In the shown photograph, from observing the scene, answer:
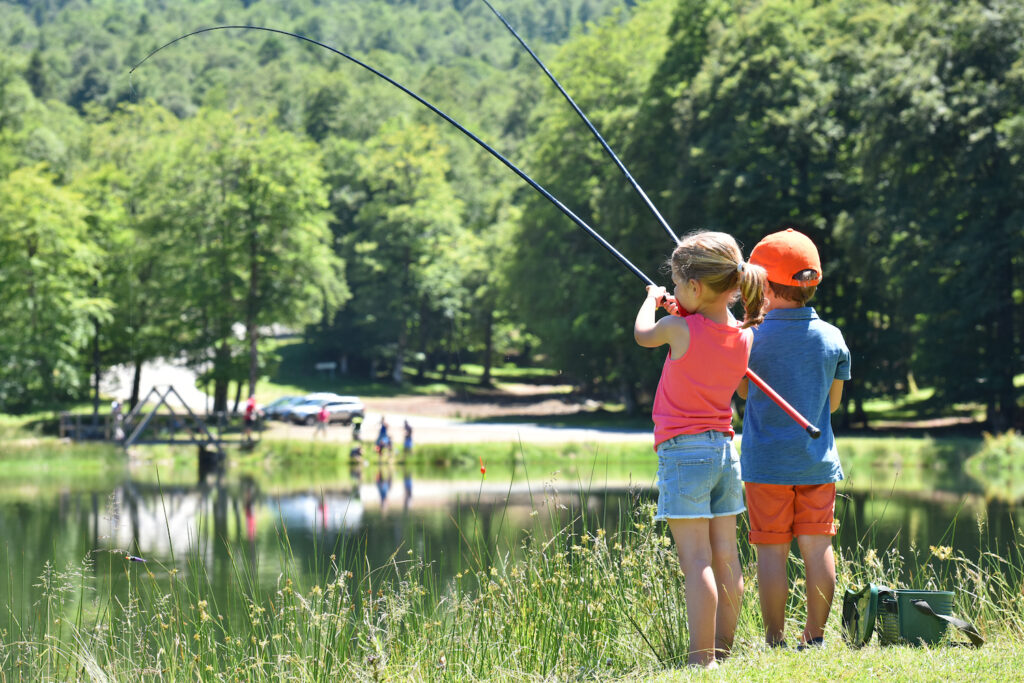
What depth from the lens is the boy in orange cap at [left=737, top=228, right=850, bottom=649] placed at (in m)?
4.16

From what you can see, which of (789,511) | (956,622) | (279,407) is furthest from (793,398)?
(279,407)

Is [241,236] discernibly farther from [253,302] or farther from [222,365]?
[222,365]

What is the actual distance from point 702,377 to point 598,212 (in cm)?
2924

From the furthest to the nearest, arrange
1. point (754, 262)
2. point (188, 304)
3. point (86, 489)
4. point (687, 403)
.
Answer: point (188, 304) < point (86, 489) < point (754, 262) < point (687, 403)

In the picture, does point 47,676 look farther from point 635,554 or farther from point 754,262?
point 754,262

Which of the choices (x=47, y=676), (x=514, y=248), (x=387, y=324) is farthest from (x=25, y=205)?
(x=47, y=676)

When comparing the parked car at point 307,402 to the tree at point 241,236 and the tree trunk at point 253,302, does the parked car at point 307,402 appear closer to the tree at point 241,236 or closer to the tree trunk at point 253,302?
the tree at point 241,236

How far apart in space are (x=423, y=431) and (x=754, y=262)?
2643 centimetres

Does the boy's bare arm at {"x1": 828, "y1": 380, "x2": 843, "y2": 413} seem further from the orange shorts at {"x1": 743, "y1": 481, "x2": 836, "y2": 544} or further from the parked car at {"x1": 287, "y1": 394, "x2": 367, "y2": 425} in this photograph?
the parked car at {"x1": 287, "y1": 394, "x2": 367, "y2": 425}

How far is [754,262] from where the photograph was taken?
171 inches

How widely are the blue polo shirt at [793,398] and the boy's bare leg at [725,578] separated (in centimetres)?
32

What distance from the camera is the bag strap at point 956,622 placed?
3993mm

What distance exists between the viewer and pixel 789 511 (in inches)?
166

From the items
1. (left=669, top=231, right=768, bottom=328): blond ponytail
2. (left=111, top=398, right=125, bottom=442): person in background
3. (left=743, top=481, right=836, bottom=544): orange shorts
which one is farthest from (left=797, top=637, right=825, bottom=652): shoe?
(left=111, top=398, right=125, bottom=442): person in background
